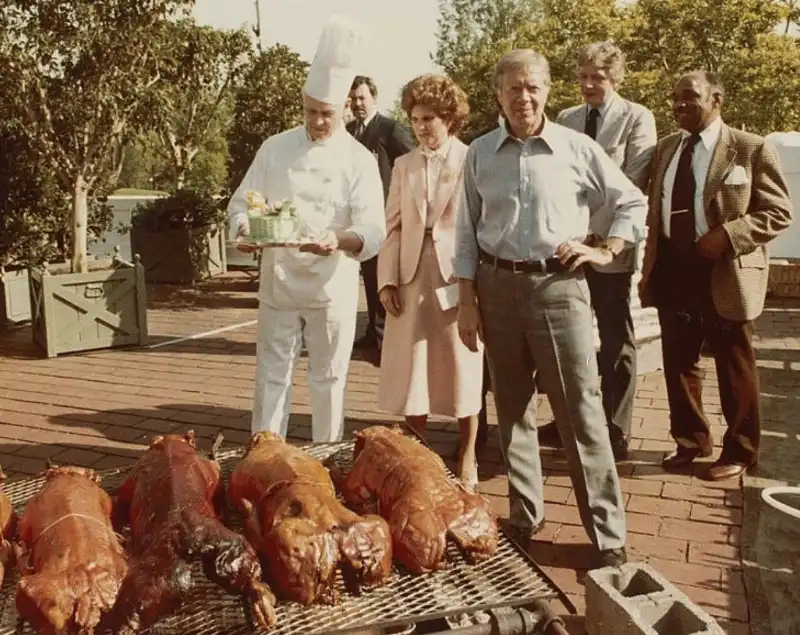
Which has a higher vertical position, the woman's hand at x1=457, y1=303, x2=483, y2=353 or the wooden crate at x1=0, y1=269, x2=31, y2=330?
the woman's hand at x1=457, y1=303, x2=483, y2=353

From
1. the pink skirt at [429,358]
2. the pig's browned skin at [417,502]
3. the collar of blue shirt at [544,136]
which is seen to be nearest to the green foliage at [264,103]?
the pink skirt at [429,358]

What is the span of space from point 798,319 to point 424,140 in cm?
632

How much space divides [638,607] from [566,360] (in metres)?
1.09

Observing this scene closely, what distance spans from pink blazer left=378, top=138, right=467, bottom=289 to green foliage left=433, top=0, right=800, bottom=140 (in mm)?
9397

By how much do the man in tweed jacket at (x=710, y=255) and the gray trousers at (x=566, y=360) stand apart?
118 centimetres

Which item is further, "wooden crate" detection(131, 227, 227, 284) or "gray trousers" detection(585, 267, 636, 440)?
"wooden crate" detection(131, 227, 227, 284)

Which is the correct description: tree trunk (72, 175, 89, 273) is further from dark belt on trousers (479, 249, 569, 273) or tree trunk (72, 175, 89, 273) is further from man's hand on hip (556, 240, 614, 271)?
man's hand on hip (556, 240, 614, 271)

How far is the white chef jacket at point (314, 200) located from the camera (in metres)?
3.90

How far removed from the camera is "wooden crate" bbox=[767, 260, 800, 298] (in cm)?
1016

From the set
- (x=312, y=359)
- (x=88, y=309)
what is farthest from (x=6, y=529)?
(x=88, y=309)

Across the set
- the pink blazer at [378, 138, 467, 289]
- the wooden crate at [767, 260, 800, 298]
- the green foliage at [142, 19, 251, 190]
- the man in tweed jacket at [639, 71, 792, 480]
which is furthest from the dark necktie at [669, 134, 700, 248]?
the wooden crate at [767, 260, 800, 298]

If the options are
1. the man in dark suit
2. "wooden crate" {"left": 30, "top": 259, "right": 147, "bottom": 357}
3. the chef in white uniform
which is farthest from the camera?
"wooden crate" {"left": 30, "top": 259, "right": 147, "bottom": 357}

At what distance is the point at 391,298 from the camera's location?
4188 millimetres

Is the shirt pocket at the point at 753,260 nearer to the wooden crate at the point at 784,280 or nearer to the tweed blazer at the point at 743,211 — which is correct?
the tweed blazer at the point at 743,211
